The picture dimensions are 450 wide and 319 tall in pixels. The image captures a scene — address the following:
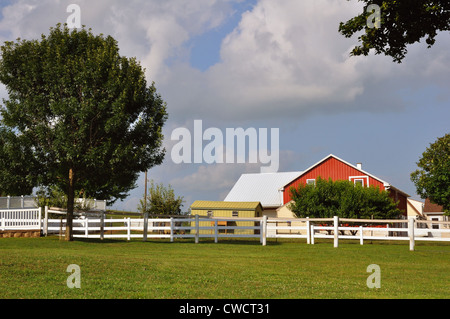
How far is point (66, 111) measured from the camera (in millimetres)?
27094

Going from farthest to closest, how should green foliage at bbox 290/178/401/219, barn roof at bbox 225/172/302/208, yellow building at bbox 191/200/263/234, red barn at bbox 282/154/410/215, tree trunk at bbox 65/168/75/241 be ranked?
1. barn roof at bbox 225/172/302/208
2. yellow building at bbox 191/200/263/234
3. red barn at bbox 282/154/410/215
4. green foliage at bbox 290/178/401/219
5. tree trunk at bbox 65/168/75/241

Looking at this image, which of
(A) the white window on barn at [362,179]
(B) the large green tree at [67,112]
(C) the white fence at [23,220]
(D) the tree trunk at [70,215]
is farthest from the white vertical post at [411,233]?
(A) the white window on barn at [362,179]

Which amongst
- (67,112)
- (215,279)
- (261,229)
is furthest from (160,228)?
(215,279)

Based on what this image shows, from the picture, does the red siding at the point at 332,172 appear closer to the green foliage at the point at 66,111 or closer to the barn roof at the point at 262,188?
the barn roof at the point at 262,188

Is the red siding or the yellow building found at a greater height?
the red siding

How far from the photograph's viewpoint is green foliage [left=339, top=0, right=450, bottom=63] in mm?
16438

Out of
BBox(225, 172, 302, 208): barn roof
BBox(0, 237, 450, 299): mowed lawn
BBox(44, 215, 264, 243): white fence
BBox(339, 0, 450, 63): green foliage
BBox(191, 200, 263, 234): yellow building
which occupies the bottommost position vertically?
BBox(0, 237, 450, 299): mowed lawn

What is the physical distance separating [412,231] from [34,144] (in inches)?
812

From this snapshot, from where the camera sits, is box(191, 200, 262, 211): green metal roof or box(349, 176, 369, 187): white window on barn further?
box(191, 200, 262, 211): green metal roof

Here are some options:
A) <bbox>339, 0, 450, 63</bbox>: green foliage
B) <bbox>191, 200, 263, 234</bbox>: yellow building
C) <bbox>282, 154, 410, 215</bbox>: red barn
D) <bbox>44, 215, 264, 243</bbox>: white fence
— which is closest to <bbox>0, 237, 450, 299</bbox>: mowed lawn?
<bbox>339, 0, 450, 63</bbox>: green foliage

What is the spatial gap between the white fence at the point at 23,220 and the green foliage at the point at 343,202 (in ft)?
71.1

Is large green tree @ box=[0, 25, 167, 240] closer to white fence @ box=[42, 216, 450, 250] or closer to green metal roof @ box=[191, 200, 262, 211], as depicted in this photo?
white fence @ box=[42, 216, 450, 250]
